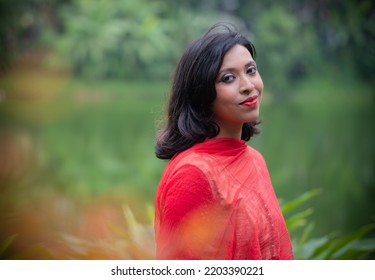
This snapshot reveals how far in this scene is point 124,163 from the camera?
4898 millimetres

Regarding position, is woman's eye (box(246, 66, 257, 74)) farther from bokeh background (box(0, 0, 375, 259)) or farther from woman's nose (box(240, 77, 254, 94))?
bokeh background (box(0, 0, 375, 259))

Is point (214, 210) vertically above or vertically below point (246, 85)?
below

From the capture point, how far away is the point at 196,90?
1086mm

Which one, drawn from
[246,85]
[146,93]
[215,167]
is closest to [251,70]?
[246,85]

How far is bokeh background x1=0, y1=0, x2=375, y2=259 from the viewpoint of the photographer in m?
4.32

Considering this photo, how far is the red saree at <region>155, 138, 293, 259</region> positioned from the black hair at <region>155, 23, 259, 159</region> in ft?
0.11

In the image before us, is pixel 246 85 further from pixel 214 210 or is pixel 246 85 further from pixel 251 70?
pixel 214 210

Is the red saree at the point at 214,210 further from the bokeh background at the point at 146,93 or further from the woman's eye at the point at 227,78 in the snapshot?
the bokeh background at the point at 146,93

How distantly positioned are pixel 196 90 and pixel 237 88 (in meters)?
0.08

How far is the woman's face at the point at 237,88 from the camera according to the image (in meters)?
1.08

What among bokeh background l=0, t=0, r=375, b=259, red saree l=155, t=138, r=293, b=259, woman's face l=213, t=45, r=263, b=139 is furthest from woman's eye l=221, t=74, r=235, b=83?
bokeh background l=0, t=0, r=375, b=259

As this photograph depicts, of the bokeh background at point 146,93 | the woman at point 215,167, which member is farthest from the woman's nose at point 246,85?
the bokeh background at point 146,93
